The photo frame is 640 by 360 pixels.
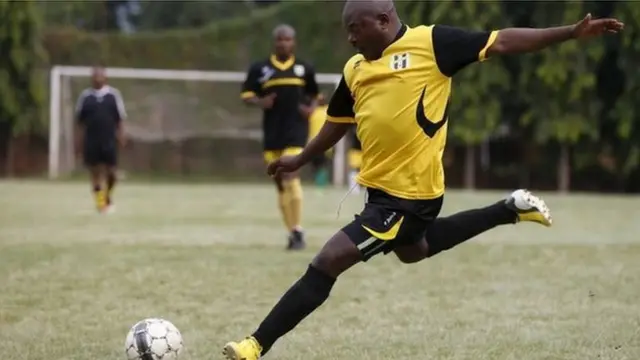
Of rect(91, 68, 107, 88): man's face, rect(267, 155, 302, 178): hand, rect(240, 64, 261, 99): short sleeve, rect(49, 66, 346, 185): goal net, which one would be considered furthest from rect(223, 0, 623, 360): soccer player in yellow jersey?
rect(49, 66, 346, 185): goal net

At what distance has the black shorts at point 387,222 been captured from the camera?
193 inches

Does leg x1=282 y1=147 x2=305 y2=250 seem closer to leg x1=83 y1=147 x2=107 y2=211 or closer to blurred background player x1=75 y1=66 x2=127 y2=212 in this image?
leg x1=83 y1=147 x2=107 y2=211

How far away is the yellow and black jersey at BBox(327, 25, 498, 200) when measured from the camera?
4.99m

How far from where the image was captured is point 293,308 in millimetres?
4824

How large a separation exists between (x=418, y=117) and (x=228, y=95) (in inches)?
954

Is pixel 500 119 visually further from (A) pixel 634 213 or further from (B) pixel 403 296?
(B) pixel 403 296

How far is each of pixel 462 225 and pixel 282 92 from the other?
4879 millimetres

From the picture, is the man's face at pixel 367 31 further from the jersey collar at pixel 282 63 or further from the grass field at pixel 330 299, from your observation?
the jersey collar at pixel 282 63

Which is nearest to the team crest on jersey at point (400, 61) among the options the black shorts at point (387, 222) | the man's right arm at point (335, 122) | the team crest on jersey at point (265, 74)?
the man's right arm at point (335, 122)

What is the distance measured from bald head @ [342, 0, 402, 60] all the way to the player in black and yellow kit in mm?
5250

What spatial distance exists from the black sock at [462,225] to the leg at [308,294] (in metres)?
0.78

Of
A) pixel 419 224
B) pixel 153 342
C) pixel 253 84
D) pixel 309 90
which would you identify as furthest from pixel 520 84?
pixel 153 342

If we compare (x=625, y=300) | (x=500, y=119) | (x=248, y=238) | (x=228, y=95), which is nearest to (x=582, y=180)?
(x=500, y=119)

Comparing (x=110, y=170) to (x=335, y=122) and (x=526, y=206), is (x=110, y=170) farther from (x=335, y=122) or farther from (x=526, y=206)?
(x=335, y=122)
